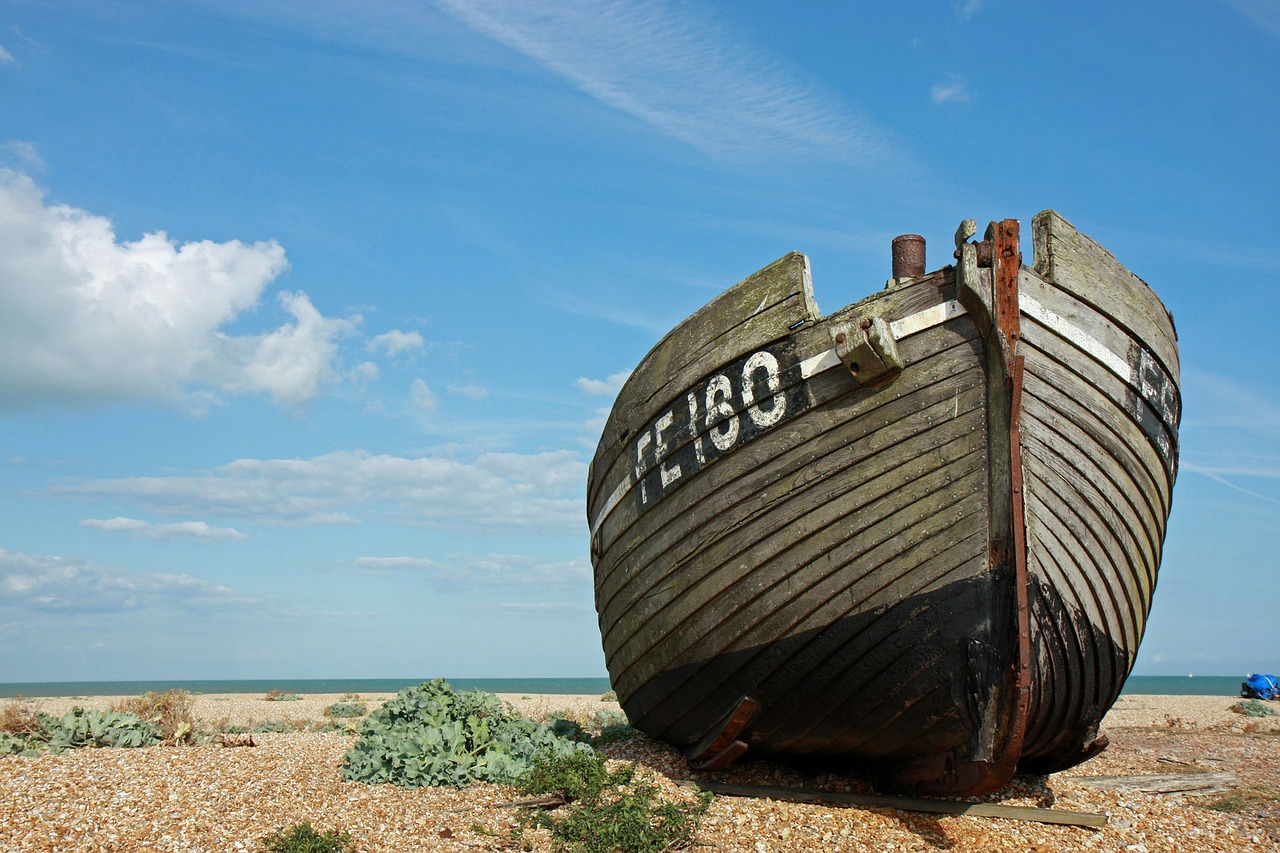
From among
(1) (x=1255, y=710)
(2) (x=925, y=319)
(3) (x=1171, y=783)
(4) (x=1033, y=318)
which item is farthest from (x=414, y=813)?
(1) (x=1255, y=710)

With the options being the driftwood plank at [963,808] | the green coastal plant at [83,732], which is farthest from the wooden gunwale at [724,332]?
the green coastal plant at [83,732]

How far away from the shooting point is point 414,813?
18.1 ft

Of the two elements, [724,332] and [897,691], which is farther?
[724,332]

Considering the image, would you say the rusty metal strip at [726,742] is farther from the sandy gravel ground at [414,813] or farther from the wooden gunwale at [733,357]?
the wooden gunwale at [733,357]

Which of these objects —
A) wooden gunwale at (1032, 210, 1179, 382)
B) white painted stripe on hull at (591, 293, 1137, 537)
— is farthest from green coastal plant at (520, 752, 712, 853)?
wooden gunwale at (1032, 210, 1179, 382)

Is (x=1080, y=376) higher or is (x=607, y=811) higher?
(x=1080, y=376)

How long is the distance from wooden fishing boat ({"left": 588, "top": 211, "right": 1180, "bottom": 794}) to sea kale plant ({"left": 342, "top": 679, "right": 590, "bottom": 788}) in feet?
4.55

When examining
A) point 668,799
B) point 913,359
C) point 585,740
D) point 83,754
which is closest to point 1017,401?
point 913,359

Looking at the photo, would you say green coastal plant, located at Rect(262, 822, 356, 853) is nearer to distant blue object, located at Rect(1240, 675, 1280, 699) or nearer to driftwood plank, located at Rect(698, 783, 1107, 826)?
driftwood plank, located at Rect(698, 783, 1107, 826)

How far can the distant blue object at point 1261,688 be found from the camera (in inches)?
848

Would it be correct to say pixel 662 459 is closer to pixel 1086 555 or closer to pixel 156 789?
pixel 1086 555

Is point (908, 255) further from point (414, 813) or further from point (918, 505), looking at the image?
point (414, 813)

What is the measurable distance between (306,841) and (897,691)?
3308 mm

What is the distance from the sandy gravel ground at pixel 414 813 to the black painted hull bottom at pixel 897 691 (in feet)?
1.29
